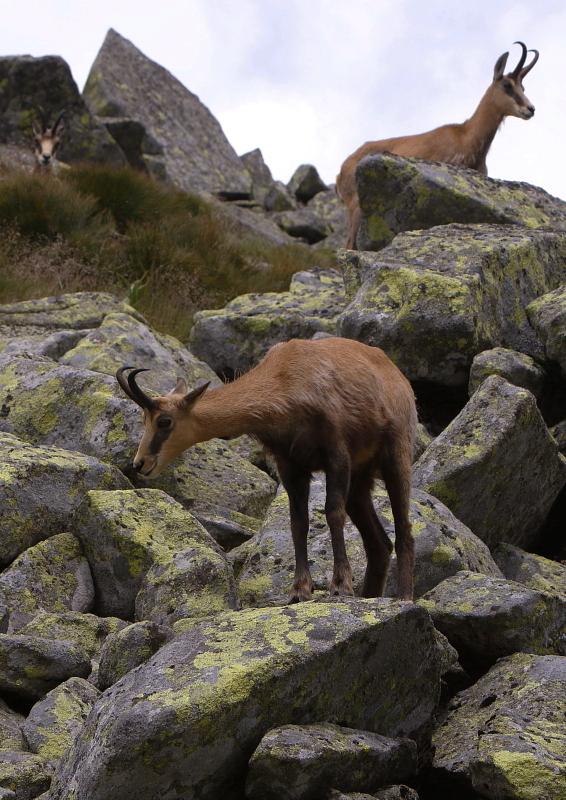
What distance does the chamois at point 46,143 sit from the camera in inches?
758

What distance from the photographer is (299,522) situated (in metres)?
5.74

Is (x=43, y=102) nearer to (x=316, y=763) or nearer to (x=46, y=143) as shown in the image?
(x=46, y=143)

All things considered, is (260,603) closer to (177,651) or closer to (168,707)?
(177,651)

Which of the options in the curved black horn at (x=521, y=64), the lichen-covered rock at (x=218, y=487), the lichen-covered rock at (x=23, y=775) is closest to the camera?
the lichen-covered rock at (x=23, y=775)

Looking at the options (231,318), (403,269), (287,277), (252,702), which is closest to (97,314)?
(231,318)

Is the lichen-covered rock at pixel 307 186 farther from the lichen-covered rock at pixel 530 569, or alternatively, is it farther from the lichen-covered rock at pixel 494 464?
the lichen-covered rock at pixel 530 569

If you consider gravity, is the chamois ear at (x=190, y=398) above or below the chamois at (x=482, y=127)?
below

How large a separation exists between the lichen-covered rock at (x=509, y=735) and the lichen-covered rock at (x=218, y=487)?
8.67 feet

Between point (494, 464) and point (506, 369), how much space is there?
147 cm

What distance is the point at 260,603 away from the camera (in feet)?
19.3

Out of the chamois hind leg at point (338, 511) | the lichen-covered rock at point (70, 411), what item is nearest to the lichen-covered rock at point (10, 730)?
the chamois hind leg at point (338, 511)

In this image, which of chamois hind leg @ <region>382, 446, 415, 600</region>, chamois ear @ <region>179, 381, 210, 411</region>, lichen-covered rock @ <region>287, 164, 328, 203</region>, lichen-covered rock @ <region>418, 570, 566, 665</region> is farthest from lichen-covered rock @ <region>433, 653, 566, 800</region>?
lichen-covered rock @ <region>287, 164, 328, 203</region>

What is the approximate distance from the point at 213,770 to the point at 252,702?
30 centimetres

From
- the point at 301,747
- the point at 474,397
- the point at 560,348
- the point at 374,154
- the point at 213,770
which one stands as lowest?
the point at 213,770
